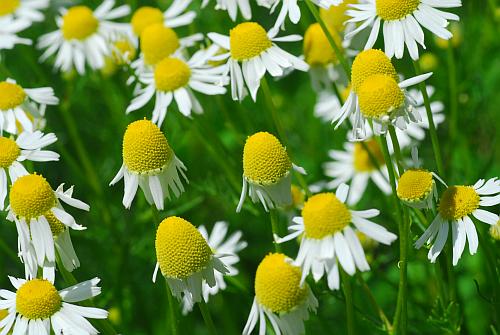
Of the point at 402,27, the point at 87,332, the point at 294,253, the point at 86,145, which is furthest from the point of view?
the point at 86,145

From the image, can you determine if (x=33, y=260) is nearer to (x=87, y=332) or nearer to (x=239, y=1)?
(x=87, y=332)

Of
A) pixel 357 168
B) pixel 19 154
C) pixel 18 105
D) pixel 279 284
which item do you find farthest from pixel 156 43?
pixel 279 284

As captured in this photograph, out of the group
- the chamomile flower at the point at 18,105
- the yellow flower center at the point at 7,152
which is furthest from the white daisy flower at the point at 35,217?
the chamomile flower at the point at 18,105

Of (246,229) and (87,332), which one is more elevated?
(87,332)

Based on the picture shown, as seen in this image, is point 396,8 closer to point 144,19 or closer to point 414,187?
point 414,187

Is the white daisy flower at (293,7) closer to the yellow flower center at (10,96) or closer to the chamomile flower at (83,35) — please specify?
the yellow flower center at (10,96)

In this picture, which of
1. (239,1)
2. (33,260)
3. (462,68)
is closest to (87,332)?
(33,260)

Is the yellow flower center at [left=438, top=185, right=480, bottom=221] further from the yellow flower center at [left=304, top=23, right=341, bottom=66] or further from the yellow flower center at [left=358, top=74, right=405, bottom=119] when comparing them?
the yellow flower center at [left=304, top=23, right=341, bottom=66]
